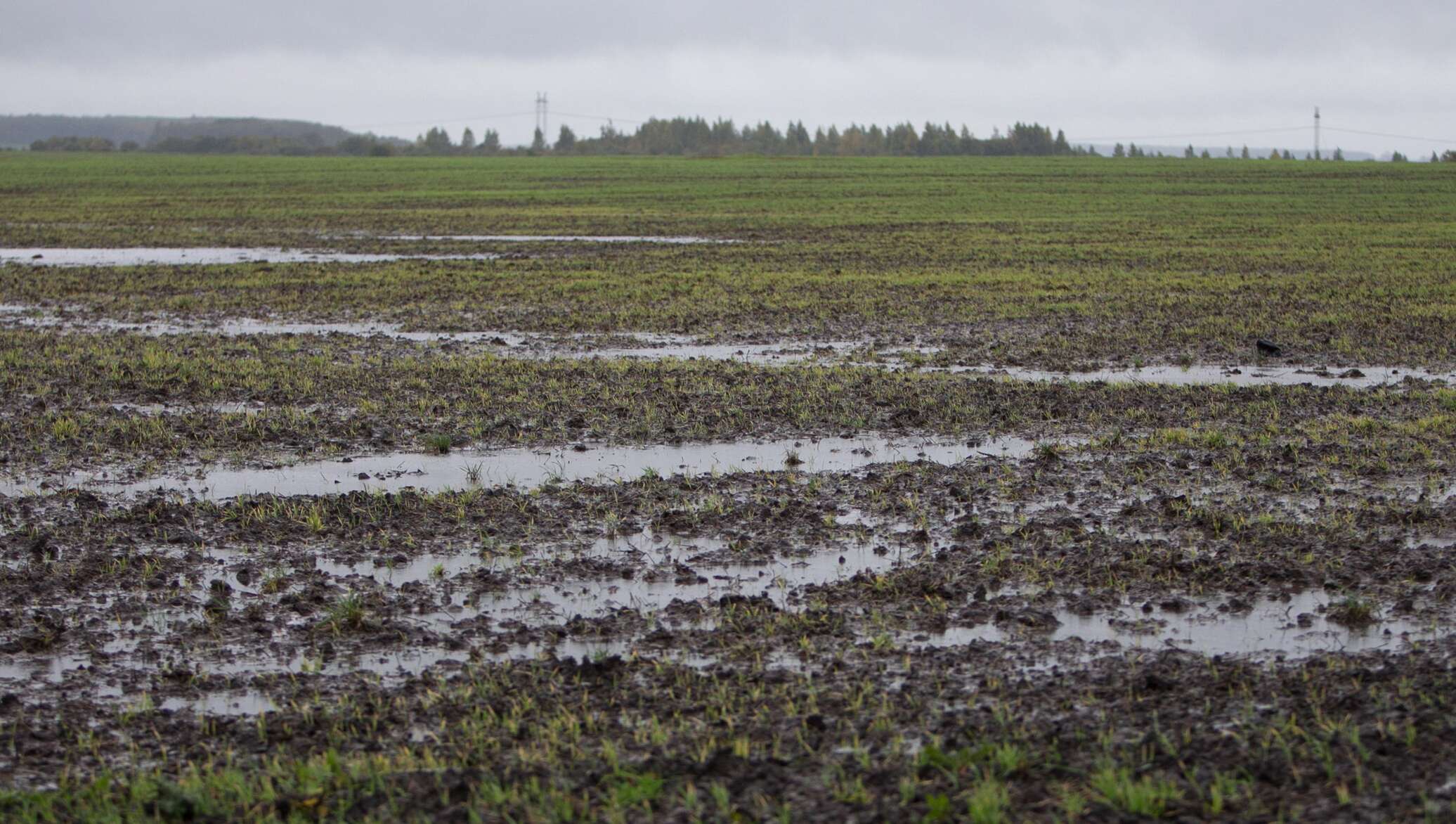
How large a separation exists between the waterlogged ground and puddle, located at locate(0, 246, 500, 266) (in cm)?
1058

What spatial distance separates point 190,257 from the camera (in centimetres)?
3153

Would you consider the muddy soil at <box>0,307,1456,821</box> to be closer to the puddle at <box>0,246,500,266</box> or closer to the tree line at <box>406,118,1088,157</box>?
the puddle at <box>0,246,500,266</box>

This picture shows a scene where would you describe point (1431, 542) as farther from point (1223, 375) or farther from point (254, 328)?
point (254, 328)

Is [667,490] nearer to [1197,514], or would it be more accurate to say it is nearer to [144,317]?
[1197,514]

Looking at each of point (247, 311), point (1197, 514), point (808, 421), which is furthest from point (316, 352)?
point (1197, 514)

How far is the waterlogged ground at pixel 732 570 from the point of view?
5613mm

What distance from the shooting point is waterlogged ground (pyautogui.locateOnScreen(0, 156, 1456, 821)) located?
561 centimetres

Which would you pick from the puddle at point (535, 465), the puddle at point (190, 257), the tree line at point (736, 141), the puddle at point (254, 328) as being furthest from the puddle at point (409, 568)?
the tree line at point (736, 141)

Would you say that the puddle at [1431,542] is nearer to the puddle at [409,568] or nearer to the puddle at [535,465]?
the puddle at [535,465]

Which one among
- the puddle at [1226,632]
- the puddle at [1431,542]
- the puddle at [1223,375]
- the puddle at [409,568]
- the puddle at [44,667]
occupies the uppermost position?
the puddle at [1223,375]

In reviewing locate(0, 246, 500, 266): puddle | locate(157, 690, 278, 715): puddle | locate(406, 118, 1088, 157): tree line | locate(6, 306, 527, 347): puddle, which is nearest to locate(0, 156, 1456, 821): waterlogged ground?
locate(157, 690, 278, 715): puddle

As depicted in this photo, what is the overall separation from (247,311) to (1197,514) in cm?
1629

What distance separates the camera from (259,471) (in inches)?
437

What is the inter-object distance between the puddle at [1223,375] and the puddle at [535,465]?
3.39m
